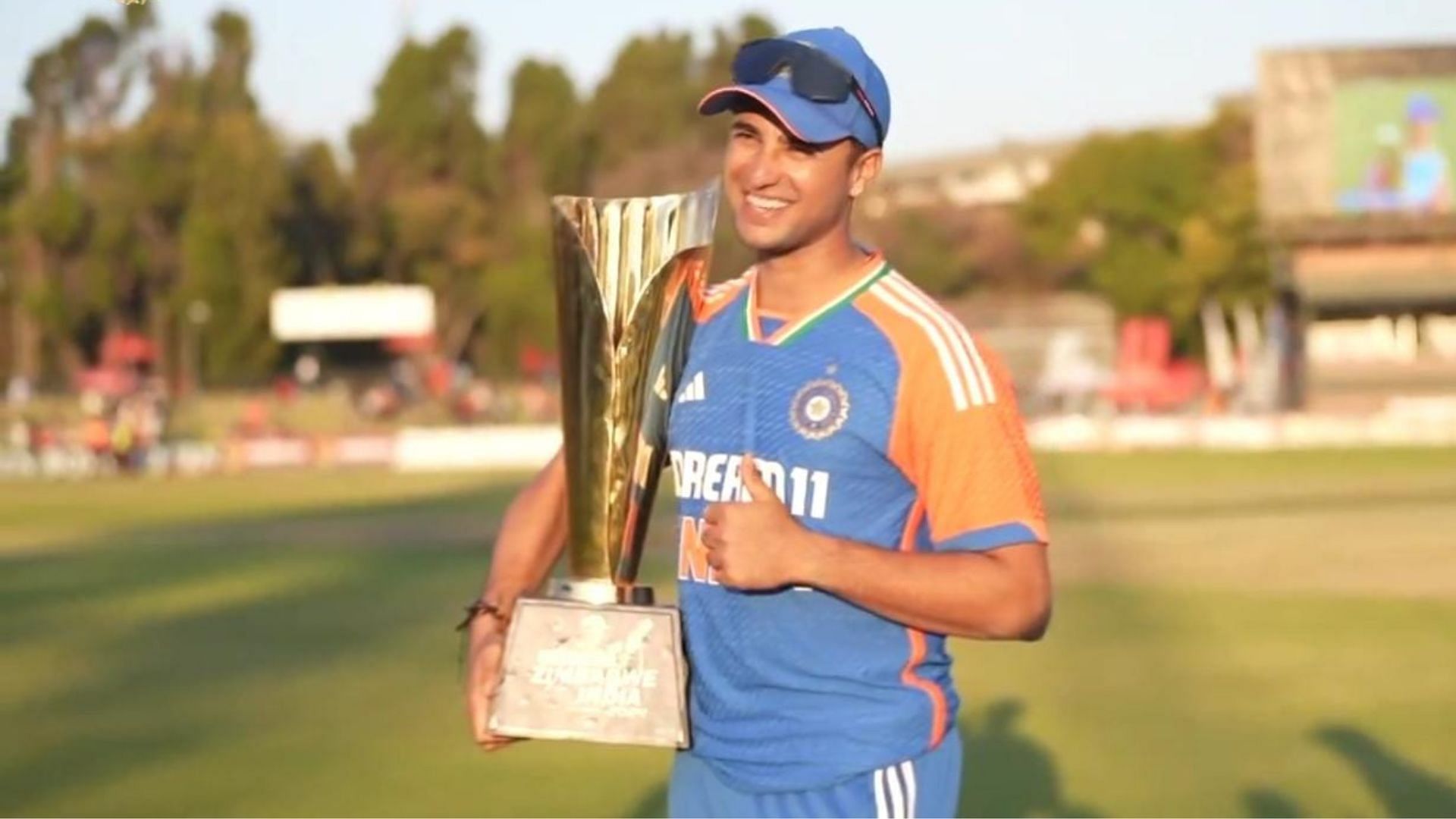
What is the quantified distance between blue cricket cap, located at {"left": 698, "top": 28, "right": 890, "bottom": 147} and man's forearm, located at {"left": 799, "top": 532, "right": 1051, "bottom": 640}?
61 cm

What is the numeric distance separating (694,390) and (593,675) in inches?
19.4

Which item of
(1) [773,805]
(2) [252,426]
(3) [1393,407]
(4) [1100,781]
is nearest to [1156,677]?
(4) [1100,781]

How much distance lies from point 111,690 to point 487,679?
11120 millimetres

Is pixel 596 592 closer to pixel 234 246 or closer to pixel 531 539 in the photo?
pixel 531 539

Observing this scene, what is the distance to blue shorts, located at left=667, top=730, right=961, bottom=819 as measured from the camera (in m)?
4.26

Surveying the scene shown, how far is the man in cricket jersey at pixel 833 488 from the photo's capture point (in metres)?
4.11

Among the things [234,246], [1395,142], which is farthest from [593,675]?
[234,246]

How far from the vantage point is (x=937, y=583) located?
4.05 metres

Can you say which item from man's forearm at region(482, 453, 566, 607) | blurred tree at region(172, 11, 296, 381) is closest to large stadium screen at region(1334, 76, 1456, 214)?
blurred tree at region(172, 11, 296, 381)

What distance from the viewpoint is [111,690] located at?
15.0m

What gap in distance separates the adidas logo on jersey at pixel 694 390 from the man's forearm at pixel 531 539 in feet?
0.75

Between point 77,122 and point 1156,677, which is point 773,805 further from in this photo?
point 77,122

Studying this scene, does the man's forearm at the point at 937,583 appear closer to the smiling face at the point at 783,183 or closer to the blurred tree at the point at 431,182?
the smiling face at the point at 783,183

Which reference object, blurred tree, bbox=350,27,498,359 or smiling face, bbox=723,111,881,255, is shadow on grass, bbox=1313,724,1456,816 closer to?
smiling face, bbox=723,111,881,255
